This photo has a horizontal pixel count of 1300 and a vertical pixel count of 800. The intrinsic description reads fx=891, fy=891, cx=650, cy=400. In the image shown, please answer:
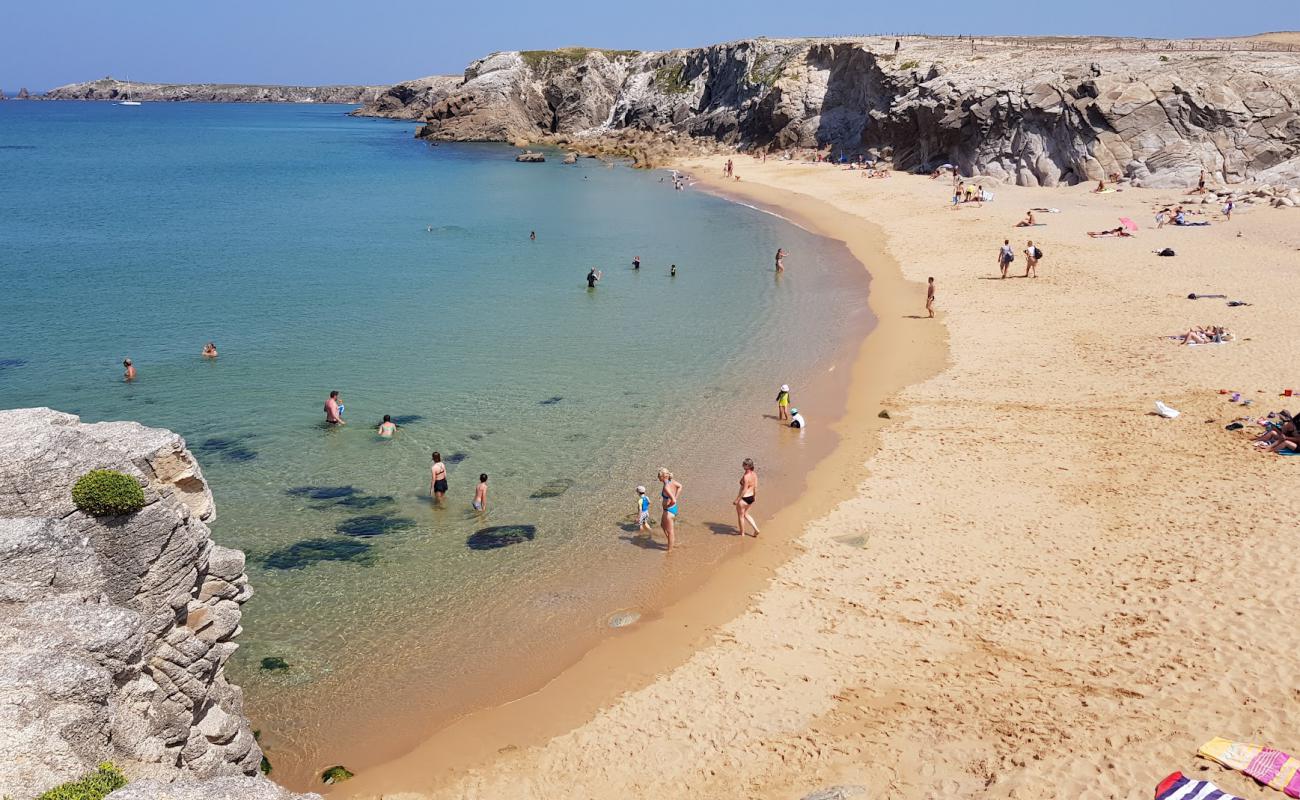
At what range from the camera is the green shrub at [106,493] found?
959cm

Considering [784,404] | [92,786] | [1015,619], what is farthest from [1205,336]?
[92,786]

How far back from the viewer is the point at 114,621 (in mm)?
8742

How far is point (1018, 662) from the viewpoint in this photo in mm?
13156

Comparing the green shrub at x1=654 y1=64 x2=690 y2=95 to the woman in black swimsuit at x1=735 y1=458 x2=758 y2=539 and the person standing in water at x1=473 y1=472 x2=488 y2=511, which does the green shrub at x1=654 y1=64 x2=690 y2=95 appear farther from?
the woman in black swimsuit at x1=735 y1=458 x2=758 y2=539

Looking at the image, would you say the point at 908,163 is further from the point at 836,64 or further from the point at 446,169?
the point at 446,169

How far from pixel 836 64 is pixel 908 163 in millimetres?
24023

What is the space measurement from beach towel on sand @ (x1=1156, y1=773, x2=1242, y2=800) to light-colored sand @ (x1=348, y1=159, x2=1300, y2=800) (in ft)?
0.83

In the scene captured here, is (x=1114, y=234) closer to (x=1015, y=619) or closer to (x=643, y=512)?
(x=643, y=512)

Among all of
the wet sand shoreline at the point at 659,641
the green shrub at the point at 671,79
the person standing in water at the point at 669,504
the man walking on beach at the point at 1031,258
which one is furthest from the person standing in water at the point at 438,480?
the green shrub at the point at 671,79

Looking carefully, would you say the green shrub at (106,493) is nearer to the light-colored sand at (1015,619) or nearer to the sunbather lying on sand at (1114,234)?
the light-colored sand at (1015,619)

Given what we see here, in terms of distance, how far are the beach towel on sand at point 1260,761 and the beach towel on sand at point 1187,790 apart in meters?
0.51

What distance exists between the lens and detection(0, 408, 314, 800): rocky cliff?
24.6 ft

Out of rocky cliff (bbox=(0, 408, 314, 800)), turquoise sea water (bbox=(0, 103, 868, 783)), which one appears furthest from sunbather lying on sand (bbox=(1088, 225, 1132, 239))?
rocky cliff (bbox=(0, 408, 314, 800))

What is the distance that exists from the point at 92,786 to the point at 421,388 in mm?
21512
